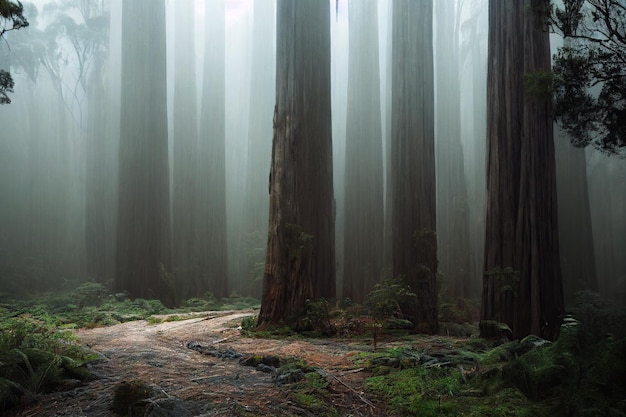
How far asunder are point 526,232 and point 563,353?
3.57m

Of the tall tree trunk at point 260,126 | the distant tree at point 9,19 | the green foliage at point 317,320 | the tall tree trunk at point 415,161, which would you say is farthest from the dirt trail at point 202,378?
the tall tree trunk at point 260,126

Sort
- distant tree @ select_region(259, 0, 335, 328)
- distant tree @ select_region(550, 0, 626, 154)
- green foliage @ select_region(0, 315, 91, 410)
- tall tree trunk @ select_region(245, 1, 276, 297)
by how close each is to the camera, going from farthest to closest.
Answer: tall tree trunk @ select_region(245, 1, 276, 297) < distant tree @ select_region(259, 0, 335, 328) < distant tree @ select_region(550, 0, 626, 154) < green foliage @ select_region(0, 315, 91, 410)

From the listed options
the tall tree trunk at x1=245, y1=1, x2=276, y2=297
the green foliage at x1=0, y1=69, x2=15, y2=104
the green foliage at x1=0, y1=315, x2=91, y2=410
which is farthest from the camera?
the tall tree trunk at x1=245, y1=1, x2=276, y2=297

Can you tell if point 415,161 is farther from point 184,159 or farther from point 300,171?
point 184,159

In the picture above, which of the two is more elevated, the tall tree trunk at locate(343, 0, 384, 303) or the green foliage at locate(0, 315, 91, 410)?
the tall tree trunk at locate(343, 0, 384, 303)

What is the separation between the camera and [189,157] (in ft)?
71.5

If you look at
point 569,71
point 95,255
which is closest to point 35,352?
point 569,71

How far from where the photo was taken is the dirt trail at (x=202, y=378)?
10.8ft

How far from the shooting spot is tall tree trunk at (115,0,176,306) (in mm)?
14766

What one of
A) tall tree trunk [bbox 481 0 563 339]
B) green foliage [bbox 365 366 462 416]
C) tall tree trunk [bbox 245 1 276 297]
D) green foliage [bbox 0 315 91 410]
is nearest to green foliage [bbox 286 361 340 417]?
green foliage [bbox 365 366 462 416]

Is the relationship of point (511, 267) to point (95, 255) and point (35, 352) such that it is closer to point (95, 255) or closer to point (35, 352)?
point (35, 352)

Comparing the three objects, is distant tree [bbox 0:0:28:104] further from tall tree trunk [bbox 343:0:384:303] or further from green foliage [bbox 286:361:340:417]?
tall tree trunk [bbox 343:0:384:303]

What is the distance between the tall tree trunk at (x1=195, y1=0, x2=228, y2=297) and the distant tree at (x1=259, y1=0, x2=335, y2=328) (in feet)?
36.9

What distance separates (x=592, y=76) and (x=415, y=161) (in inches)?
175
